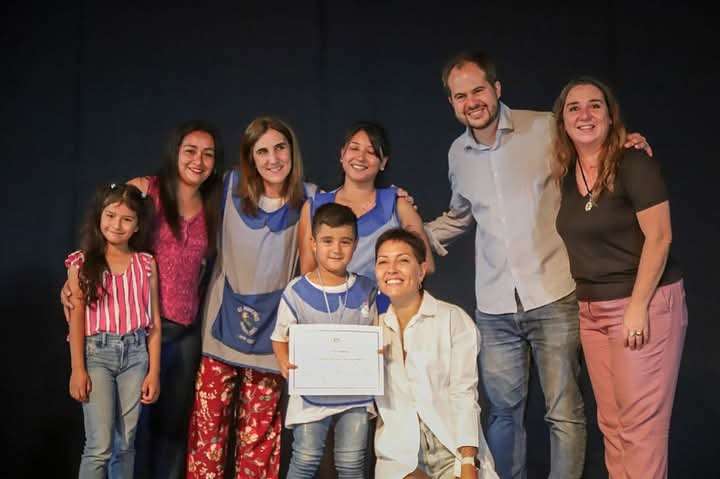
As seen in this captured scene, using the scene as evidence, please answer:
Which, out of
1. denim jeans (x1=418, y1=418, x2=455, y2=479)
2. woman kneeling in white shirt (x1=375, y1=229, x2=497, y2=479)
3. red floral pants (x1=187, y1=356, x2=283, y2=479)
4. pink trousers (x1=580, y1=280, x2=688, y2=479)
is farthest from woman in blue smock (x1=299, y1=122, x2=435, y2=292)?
pink trousers (x1=580, y1=280, x2=688, y2=479)

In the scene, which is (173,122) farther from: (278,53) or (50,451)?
(50,451)

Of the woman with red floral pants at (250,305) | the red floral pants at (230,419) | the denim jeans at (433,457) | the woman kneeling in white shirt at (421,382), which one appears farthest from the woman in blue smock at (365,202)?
the denim jeans at (433,457)

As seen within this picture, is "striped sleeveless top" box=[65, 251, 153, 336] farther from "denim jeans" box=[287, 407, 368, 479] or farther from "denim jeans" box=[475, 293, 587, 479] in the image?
"denim jeans" box=[475, 293, 587, 479]

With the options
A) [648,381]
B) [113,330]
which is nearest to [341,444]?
[113,330]

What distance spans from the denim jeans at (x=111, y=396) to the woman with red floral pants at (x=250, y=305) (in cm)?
33

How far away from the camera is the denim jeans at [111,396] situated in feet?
9.23

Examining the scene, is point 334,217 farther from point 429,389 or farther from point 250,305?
point 429,389

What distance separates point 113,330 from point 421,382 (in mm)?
1205

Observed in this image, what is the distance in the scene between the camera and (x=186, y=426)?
10.8 feet

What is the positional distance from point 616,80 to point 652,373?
201 cm

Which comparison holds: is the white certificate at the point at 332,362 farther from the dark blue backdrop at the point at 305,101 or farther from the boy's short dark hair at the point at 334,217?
the dark blue backdrop at the point at 305,101

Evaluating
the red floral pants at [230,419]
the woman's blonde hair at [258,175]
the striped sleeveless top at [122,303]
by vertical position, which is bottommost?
the red floral pants at [230,419]

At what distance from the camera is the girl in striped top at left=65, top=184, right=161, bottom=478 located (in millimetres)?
2826

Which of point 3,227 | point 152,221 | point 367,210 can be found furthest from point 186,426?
point 3,227
